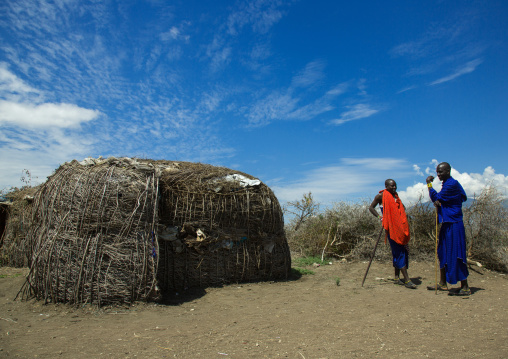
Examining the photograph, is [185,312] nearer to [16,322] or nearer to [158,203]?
[158,203]

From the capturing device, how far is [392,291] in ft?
21.2

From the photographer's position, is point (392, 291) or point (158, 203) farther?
point (392, 291)

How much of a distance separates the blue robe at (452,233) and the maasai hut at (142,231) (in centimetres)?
331

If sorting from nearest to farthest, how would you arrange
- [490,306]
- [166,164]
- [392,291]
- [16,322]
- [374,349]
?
[374,349], [16,322], [490,306], [392,291], [166,164]

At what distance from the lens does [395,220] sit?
21.6 ft

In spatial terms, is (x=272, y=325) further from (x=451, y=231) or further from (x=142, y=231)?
(x=451, y=231)

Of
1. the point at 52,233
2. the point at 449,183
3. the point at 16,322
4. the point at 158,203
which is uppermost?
the point at 449,183

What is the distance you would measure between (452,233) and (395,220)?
3.25 feet

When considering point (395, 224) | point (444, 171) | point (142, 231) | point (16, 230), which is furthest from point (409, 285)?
point (16, 230)

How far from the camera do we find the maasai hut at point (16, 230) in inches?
396

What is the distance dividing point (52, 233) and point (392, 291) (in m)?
6.29

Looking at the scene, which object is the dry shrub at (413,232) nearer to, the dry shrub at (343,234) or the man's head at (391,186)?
the dry shrub at (343,234)

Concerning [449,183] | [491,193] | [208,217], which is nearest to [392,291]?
[449,183]

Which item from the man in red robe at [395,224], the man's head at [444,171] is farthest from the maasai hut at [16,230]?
the man's head at [444,171]
